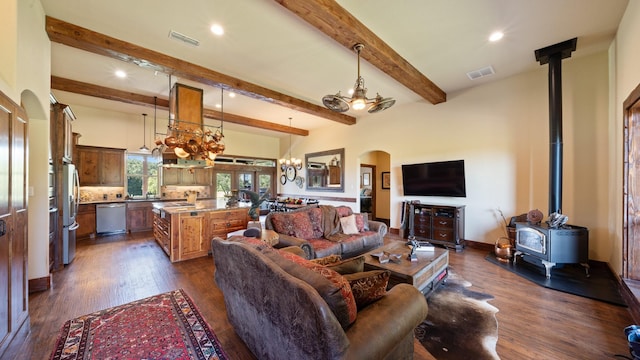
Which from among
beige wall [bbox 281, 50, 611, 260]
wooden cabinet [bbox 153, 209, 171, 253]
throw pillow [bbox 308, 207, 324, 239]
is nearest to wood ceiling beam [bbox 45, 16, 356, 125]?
wooden cabinet [bbox 153, 209, 171, 253]

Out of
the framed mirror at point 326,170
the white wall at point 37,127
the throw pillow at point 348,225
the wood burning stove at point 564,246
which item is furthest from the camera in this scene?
the framed mirror at point 326,170

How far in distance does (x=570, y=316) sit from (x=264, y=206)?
7.55 metres

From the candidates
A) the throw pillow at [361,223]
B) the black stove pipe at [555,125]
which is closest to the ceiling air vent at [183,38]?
the throw pillow at [361,223]

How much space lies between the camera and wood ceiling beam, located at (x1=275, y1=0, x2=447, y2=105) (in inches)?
94.5

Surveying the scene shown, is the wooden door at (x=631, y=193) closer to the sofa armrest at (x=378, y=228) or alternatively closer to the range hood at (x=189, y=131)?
the sofa armrest at (x=378, y=228)

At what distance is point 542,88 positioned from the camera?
413cm

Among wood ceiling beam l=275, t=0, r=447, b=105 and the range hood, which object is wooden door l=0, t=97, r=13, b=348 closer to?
the range hood

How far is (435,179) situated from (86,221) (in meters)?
8.27

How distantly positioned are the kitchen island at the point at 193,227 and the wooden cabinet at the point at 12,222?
185cm

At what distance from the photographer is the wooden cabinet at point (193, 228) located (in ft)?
13.3

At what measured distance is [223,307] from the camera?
262cm

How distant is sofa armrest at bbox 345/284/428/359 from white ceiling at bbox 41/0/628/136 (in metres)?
2.88

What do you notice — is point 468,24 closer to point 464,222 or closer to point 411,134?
point 411,134

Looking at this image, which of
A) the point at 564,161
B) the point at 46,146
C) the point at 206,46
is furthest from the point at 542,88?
the point at 46,146
